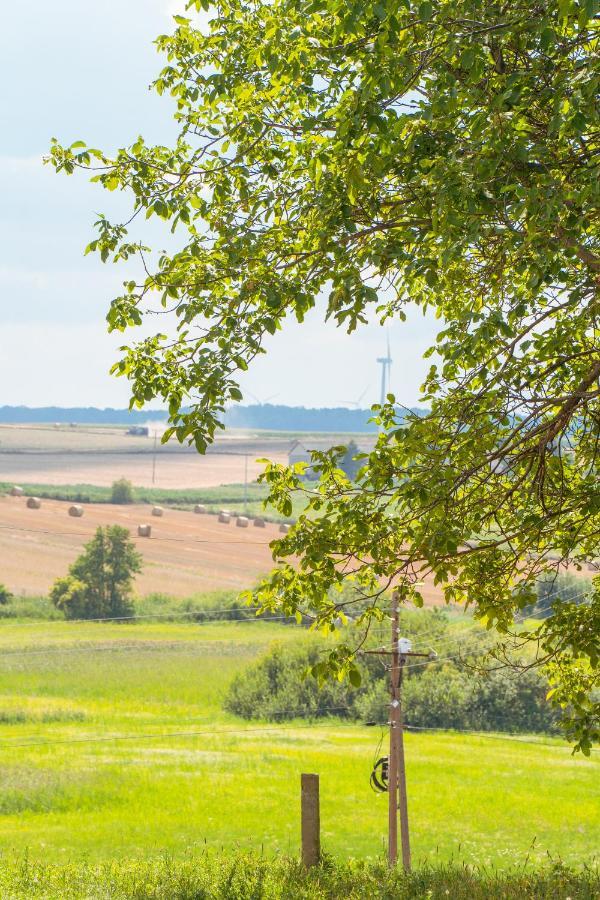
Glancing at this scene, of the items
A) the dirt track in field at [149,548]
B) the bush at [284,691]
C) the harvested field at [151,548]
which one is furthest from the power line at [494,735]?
the dirt track in field at [149,548]

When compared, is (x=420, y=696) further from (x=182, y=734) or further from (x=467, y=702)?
(x=182, y=734)

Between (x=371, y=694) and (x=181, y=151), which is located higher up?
(x=181, y=151)

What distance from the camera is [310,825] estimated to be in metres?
16.5

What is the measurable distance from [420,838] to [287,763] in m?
12.3

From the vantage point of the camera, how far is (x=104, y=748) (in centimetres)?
5256

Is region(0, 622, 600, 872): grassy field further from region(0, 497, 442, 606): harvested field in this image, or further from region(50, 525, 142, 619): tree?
region(0, 497, 442, 606): harvested field

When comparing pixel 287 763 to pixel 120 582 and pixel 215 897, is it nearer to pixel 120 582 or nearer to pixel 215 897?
pixel 120 582

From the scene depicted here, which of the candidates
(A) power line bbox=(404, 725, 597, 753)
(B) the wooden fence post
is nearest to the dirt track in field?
(A) power line bbox=(404, 725, 597, 753)

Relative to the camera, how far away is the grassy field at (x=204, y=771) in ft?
125

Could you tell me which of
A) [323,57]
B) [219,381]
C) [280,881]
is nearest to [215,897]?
[280,881]

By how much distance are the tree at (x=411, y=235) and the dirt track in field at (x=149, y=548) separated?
66910 millimetres

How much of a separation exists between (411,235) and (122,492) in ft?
316

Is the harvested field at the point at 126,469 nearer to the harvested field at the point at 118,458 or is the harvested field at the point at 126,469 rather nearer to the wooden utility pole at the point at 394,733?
the harvested field at the point at 118,458

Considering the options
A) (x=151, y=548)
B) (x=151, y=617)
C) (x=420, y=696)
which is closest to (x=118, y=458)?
(x=151, y=548)
